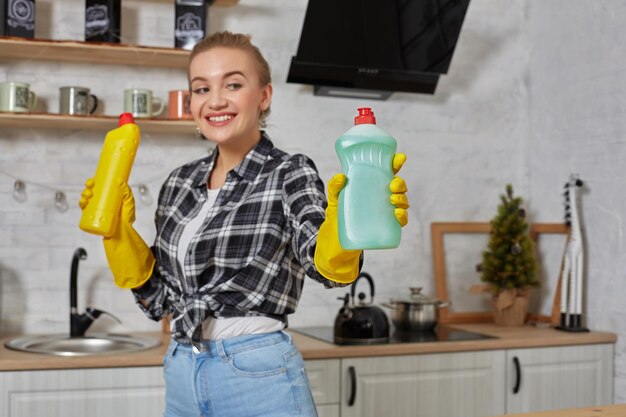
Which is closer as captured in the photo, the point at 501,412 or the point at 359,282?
the point at 501,412

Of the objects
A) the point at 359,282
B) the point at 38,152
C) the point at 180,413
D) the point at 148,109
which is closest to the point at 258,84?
the point at 180,413

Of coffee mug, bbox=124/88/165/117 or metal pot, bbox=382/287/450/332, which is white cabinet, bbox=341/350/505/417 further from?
coffee mug, bbox=124/88/165/117

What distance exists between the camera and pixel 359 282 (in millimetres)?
3008

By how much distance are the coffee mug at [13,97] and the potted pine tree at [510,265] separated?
167 cm

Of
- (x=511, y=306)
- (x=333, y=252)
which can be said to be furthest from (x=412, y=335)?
(x=333, y=252)

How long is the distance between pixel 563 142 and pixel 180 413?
2002 mm

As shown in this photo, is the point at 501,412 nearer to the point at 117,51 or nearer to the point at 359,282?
the point at 359,282

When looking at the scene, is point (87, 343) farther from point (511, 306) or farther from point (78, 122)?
point (511, 306)

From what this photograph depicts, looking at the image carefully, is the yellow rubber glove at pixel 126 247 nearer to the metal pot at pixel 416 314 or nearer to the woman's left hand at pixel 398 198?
the woman's left hand at pixel 398 198

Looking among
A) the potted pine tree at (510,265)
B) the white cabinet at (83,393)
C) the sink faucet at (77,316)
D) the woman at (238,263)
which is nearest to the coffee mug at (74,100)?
the sink faucet at (77,316)

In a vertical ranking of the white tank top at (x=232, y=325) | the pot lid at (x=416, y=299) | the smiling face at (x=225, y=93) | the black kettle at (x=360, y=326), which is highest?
the smiling face at (x=225, y=93)

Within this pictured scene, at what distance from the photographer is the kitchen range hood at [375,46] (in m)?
2.78

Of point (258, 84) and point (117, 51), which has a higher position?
point (117, 51)

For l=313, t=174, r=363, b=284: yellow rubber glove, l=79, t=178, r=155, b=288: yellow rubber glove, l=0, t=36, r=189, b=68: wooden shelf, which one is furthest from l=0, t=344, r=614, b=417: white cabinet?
l=313, t=174, r=363, b=284: yellow rubber glove
